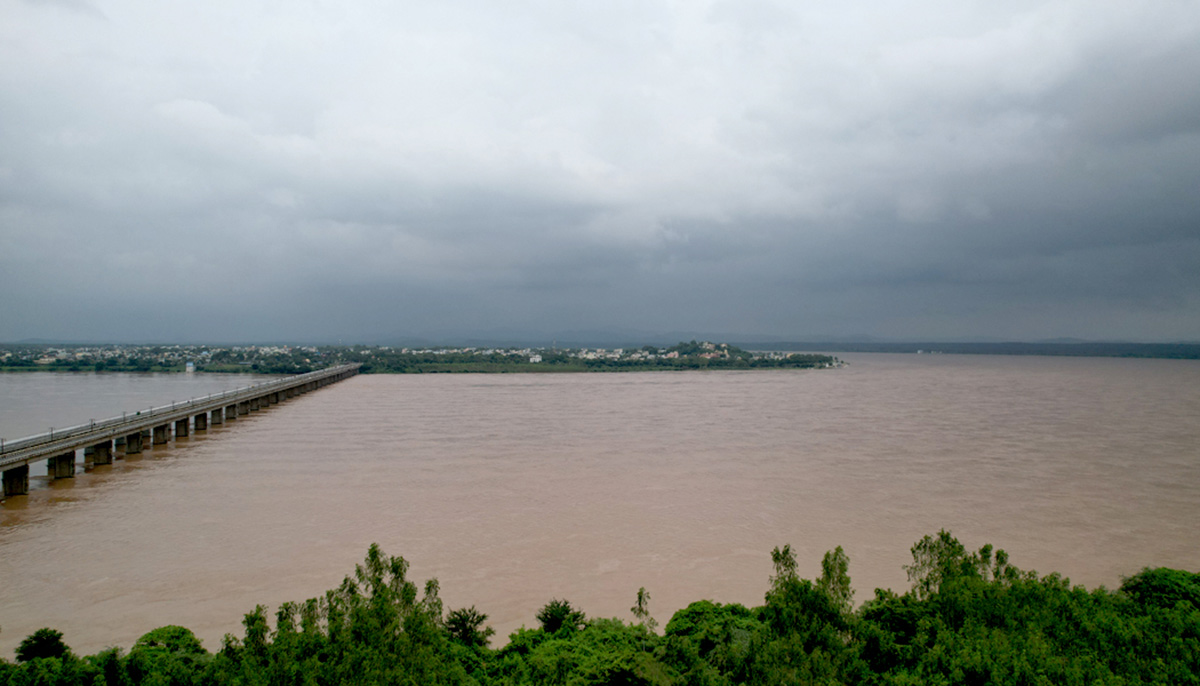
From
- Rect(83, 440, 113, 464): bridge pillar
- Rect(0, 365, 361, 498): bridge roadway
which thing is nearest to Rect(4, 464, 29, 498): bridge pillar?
Rect(0, 365, 361, 498): bridge roadway

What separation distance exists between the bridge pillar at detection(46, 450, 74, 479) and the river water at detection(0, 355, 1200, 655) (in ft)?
1.59

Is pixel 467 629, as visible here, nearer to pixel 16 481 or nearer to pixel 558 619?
pixel 558 619

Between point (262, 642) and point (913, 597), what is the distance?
7.37 metres

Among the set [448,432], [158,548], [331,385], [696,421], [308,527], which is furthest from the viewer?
[331,385]

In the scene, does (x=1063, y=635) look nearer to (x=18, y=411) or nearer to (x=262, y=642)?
(x=262, y=642)

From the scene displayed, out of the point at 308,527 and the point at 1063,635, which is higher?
the point at 1063,635

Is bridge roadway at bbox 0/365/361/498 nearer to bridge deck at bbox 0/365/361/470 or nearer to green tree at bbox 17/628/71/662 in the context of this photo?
bridge deck at bbox 0/365/361/470

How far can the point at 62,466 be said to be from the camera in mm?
19406

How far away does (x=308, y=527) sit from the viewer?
1353 cm

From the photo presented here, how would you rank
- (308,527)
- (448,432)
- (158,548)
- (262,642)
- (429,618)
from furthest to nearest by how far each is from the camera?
(448,432), (308,527), (158,548), (429,618), (262,642)

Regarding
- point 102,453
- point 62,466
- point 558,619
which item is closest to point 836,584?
point 558,619

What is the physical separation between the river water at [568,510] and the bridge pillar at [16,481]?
47cm

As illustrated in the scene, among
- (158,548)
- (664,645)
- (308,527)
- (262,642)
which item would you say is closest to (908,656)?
(664,645)

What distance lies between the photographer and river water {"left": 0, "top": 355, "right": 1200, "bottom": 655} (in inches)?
403
